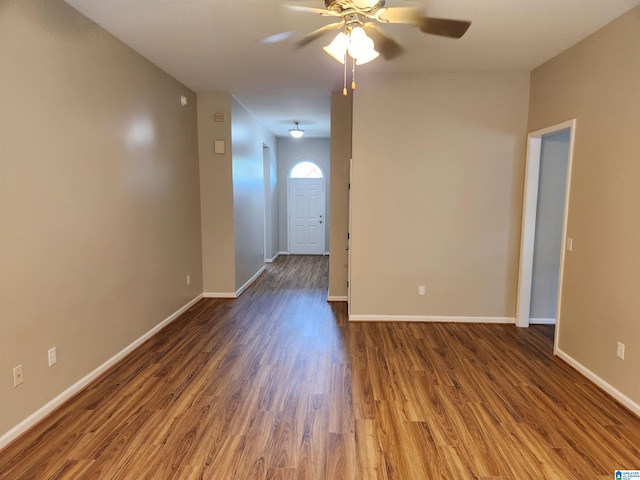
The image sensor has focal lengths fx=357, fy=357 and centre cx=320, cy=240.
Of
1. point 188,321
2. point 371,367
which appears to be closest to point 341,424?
point 371,367

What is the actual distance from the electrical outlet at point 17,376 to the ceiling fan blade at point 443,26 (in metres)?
3.13

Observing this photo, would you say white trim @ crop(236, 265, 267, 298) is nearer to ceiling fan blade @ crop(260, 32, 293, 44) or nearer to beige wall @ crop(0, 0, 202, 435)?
beige wall @ crop(0, 0, 202, 435)

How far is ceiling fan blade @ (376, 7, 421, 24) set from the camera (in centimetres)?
208

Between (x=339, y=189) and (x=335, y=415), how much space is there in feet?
10.0

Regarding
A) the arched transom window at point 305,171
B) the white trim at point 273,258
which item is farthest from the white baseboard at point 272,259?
the arched transom window at point 305,171

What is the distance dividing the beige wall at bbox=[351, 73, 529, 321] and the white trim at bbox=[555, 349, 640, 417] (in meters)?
0.98

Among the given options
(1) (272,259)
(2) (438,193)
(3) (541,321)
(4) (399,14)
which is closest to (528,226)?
(2) (438,193)

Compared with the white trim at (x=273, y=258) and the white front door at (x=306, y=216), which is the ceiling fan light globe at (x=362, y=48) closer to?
the white trim at (x=273, y=258)

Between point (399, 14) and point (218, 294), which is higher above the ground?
point (399, 14)

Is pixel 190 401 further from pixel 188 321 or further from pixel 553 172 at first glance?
pixel 553 172

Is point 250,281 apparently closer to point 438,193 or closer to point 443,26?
point 438,193

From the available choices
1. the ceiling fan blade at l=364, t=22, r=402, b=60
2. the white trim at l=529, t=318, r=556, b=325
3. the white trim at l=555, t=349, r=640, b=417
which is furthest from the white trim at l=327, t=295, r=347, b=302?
the ceiling fan blade at l=364, t=22, r=402, b=60

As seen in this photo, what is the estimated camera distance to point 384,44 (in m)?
3.06

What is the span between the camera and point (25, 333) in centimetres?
213
